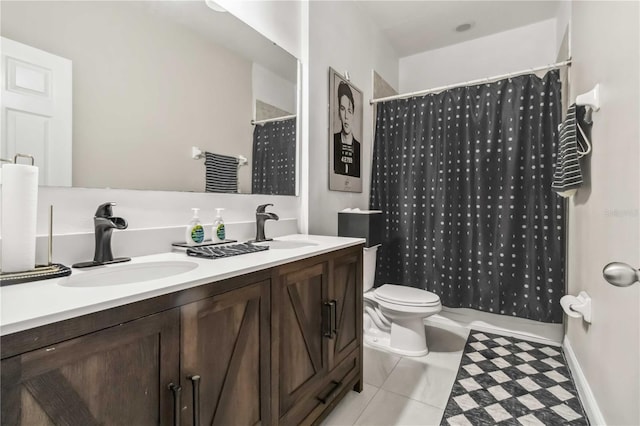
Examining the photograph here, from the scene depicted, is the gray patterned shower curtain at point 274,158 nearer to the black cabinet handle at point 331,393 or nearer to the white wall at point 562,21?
the black cabinet handle at point 331,393

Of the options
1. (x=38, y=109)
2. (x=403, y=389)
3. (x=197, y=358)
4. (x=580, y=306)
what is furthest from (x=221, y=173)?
(x=580, y=306)

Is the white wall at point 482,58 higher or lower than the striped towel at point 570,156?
higher

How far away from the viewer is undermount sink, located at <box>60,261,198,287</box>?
918 millimetres

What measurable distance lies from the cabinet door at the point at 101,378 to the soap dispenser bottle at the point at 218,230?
69 cm

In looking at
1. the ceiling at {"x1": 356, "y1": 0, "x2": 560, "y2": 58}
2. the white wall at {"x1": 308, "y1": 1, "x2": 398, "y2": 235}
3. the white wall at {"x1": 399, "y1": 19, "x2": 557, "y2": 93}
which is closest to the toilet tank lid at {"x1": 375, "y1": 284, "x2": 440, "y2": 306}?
the white wall at {"x1": 308, "y1": 1, "x2": 398, "y2": 235}

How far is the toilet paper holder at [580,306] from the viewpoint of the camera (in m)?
1.64

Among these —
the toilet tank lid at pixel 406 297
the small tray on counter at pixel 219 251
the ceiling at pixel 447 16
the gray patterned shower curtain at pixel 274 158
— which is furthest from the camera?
the ceiling at pixel 447 16

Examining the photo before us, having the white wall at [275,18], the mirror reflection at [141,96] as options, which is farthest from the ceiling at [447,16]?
the mirror reflection at [141,96]

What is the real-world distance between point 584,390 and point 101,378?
2127 millimetres

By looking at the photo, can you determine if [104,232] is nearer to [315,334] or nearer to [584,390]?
[315,334]

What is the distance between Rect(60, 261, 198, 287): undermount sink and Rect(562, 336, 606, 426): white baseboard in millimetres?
1851

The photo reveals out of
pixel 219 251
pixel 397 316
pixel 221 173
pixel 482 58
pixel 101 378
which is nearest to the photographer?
pixel 101 378

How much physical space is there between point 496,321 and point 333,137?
196cm

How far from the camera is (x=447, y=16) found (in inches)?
106
